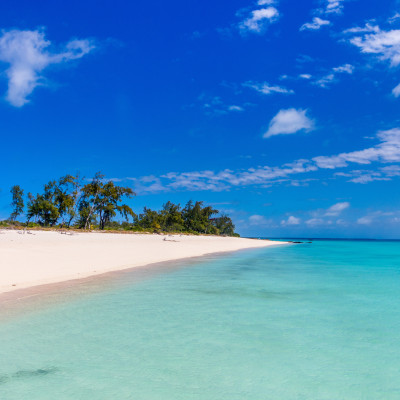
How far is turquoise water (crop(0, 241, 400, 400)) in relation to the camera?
369 centimetres

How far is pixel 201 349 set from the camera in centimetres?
495

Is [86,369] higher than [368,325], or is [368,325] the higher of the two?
[86,369]

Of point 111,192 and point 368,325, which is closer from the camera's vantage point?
point 368,325

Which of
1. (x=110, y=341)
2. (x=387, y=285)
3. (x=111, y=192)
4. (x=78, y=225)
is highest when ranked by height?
(x=111, y=192)

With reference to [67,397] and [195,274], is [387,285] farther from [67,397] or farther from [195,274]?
[67,397]

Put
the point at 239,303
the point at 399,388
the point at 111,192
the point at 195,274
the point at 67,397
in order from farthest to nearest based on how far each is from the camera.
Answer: the point at 111,192 < the point at 195,274 < the point at 239,303 < the point at 399,388 < the point at 67,397

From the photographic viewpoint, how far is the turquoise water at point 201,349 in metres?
3.69

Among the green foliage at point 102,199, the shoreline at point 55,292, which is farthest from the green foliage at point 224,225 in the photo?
the shoreline at point 55,292

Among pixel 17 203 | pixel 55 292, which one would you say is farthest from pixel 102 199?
pixel 55 292

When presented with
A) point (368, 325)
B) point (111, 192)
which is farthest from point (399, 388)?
point (111, 192)

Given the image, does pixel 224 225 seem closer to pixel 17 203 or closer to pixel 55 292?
pixel 17 203

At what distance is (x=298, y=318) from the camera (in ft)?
22.5

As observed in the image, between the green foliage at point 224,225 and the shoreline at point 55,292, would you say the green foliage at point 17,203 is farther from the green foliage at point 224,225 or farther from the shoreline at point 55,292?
the green foliage at point 224,225

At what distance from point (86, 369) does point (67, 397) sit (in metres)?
0.71
